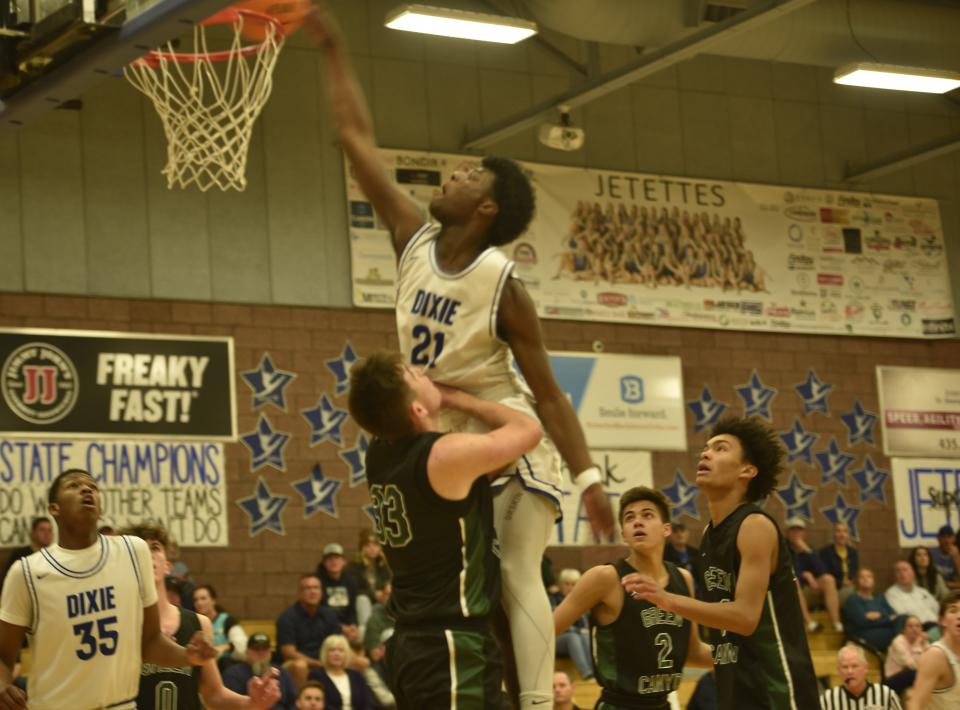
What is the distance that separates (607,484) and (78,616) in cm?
1262

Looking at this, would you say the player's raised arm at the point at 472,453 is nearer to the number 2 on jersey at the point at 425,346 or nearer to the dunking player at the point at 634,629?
the number 2 on jersey at the point at 425,346

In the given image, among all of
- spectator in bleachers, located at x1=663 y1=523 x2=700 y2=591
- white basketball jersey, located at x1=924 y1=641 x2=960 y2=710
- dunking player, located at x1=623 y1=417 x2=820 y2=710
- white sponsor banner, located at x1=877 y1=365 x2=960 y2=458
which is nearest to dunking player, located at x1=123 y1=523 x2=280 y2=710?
dunking player, located at x1=623 y1=417 x2=820 y2=710

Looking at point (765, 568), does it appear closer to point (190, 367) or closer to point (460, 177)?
point (460, 177)

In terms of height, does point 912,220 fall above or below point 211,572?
above

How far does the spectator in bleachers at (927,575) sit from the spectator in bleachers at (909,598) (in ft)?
1.41

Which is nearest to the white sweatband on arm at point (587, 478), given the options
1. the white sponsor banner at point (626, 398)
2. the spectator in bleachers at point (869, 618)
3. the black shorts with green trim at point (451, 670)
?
the black shorts with green trim at point (451, 670)

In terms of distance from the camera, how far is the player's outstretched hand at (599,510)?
520 centimetres

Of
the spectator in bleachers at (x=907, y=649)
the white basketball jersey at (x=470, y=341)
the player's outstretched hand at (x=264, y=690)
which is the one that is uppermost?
the white basketball jersey at (x=470, y=341)

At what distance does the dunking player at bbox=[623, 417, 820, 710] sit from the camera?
6.34 meters

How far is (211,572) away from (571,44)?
27.1 feet

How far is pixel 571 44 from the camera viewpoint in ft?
64.3

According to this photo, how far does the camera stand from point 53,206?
16.5 m

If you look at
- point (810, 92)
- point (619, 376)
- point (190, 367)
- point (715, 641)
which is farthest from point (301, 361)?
point (715, 641)

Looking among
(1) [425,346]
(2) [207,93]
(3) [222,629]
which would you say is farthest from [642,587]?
(2) [207,93]
